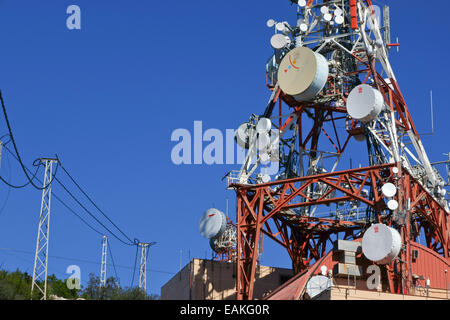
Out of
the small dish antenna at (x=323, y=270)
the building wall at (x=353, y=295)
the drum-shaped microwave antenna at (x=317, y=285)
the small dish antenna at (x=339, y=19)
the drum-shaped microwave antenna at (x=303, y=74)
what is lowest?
the building wall at (x=353, y=295)

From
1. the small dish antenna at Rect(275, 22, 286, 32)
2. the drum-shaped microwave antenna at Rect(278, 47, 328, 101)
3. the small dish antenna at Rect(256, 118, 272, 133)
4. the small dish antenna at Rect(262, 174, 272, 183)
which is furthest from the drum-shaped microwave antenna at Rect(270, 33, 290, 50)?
the small dish antenna at Rect(262, 174, 272, 183)

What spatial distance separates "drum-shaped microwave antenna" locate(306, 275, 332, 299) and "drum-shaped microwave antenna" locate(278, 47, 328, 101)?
15389 millimetres

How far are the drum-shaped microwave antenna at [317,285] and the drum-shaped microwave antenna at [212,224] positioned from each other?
1329cm

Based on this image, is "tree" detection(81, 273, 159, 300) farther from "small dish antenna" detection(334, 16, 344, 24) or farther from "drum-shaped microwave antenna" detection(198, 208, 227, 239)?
"small dish antenna" detection(334, 16, 344, 24)

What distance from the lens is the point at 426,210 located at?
74.8 metres

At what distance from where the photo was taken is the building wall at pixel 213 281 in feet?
240

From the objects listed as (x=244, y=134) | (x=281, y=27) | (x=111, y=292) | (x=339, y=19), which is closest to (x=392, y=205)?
(x=244, y=134)

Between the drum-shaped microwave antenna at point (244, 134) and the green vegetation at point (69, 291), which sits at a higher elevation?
the drum-shaped microwave antenna at point (244, 134)

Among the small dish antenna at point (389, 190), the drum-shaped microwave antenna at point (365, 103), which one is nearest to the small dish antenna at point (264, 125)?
the drum-shaped microwave antenna at point (365, 103)

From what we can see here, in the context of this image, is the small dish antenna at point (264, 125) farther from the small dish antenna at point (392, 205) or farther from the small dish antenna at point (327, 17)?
the small dish antenna at point (392, 205)

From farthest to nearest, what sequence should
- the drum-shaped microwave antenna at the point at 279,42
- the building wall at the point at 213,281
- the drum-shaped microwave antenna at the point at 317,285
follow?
the building wall at the point at 213,281, the drum-shaped microwave antenna at the point at 279,42, the drum-shaped microwave antenna at the point at 317,285

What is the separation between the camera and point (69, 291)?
114m
